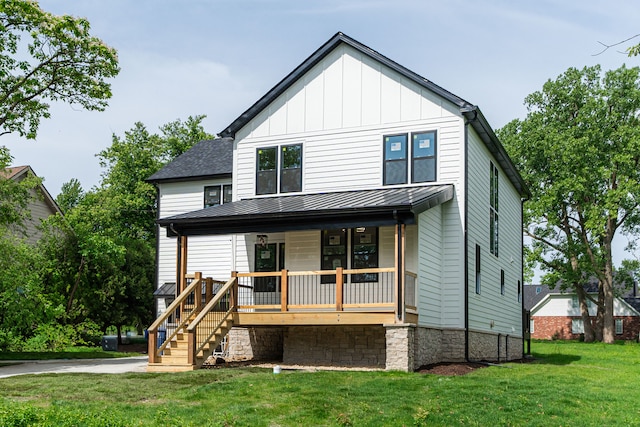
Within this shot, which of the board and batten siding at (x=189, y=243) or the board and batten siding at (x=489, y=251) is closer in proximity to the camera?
the board and batten siding at (x=489, y=251)

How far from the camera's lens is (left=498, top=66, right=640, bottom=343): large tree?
43.4 m

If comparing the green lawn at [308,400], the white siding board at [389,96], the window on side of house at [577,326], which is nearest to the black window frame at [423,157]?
the white siding board at [389,96]

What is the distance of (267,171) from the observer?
2134 cm

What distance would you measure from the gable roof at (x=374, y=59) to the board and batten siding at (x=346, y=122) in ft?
0.56

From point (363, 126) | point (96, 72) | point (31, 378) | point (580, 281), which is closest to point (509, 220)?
point (363, 126)

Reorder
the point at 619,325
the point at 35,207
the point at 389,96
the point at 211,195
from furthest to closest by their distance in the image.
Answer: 1. the point at 619,325
2. the point at 35,207
3. the point at 211,195
4. the point at 389,96

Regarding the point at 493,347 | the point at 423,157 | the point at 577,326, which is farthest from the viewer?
the point at 577,326

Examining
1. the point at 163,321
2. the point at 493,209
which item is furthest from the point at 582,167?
the point at 163,321

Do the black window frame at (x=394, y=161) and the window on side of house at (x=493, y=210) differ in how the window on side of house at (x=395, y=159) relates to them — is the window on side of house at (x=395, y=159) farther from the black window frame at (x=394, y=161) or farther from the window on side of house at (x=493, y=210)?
the window on side of house at (x=493, y=210)

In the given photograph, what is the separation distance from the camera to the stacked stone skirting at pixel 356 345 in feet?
53.3

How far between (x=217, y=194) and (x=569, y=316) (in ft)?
157

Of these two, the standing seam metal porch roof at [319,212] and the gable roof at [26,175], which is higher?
the gable roof at [26,175]

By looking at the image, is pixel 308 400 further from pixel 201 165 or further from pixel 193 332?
pixel 201 165

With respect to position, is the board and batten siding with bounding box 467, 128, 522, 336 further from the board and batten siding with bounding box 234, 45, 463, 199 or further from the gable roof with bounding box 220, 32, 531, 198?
the board and batten siding with bounding box 234, 45, 463, 199
